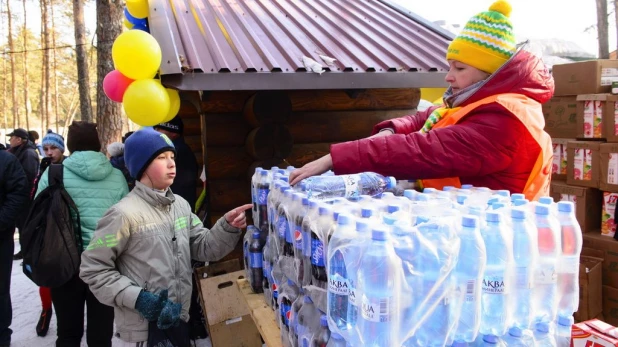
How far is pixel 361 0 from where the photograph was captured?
17.8 feet

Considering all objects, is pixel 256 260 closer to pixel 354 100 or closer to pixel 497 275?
pixel 497 275

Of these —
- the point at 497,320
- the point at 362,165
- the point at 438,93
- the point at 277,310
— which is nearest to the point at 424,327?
the point at 497,320

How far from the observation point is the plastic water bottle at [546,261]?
150cm

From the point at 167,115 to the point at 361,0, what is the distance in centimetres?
316

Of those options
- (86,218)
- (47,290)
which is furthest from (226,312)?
(47,290)

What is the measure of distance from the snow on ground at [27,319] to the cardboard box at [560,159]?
438 cm

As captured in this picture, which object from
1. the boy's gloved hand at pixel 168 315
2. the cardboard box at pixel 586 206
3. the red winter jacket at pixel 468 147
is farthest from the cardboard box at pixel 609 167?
the boy's gloved hand at pixel 168 315

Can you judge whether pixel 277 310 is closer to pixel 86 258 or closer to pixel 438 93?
pixel 86 258

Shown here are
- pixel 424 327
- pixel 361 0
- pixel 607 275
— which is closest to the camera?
Answer: pixel 424 327

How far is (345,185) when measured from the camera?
212 cm

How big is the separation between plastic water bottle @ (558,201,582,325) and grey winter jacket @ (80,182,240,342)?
185 centimetres

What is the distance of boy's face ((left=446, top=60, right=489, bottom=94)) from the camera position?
7.00 feet

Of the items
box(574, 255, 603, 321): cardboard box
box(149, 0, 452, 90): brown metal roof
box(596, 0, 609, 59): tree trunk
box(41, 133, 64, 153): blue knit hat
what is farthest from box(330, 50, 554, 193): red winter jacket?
box(596, 0, 609, 59): tree trunk

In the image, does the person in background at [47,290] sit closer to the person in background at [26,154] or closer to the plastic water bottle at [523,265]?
the person in background at [26,154]
